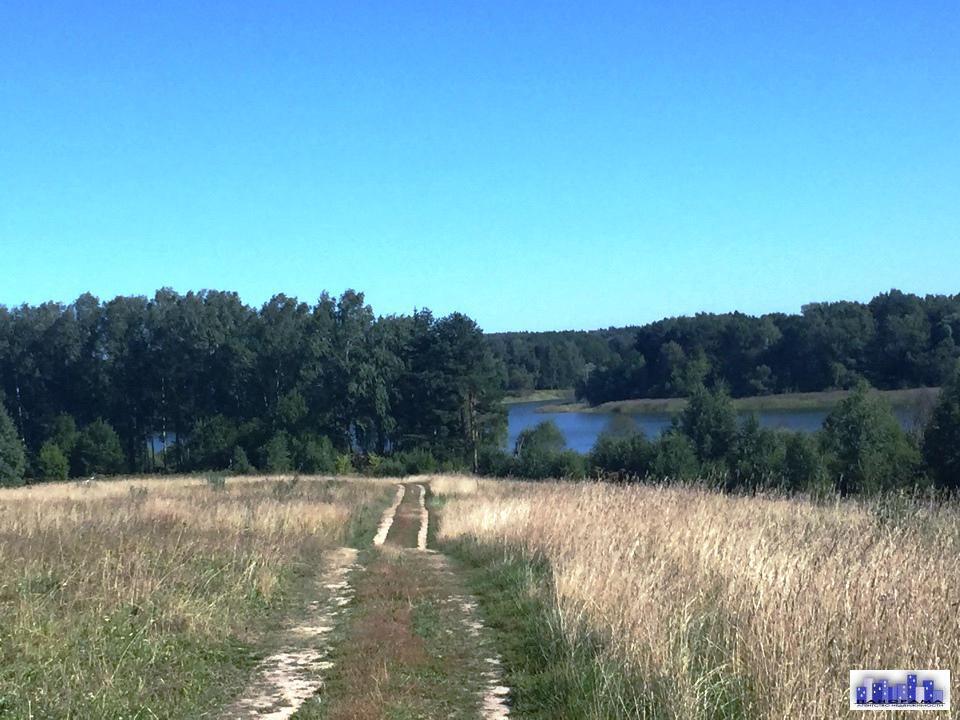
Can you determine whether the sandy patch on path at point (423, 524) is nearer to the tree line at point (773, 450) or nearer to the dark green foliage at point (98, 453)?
the tree line at point (773, 450)

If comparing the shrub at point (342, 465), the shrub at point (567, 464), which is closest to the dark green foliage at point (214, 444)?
the shrub at point (342, 465)

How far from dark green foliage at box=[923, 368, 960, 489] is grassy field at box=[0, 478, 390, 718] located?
135ft

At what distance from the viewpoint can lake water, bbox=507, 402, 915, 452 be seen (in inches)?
2804

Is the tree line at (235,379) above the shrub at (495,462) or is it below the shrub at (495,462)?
above

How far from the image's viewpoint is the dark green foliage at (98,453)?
70.4m

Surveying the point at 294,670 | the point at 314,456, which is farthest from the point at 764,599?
the point at 314,456

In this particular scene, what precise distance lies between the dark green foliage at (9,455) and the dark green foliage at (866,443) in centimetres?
5694

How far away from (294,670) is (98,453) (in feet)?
233

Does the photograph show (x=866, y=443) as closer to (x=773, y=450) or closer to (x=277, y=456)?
(x=773, y=450)

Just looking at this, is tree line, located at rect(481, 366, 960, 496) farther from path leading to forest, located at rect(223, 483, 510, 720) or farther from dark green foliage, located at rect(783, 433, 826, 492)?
path leading to forest, located at rect(223, 483, 510, 720)

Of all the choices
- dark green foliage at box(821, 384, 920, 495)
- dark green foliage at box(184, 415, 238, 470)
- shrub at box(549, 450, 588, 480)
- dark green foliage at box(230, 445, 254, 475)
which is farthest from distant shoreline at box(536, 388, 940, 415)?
dark green foliage at box(184, 415, 238, 470)

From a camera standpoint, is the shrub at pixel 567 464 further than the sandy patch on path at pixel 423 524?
Yes

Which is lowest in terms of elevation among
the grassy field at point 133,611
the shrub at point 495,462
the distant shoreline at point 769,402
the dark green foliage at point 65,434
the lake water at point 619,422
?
the shrub at point 495,462

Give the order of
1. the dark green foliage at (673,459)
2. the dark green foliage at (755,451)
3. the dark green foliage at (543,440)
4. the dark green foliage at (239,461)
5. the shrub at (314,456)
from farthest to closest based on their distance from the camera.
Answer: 1. the shrub at (314,456)
2. the dark green foliage at (239,461)
3. the dark green foliage at (543,440)
4. the dark green foliage at (755,451)
5. the dark green foliage at (673,459)
